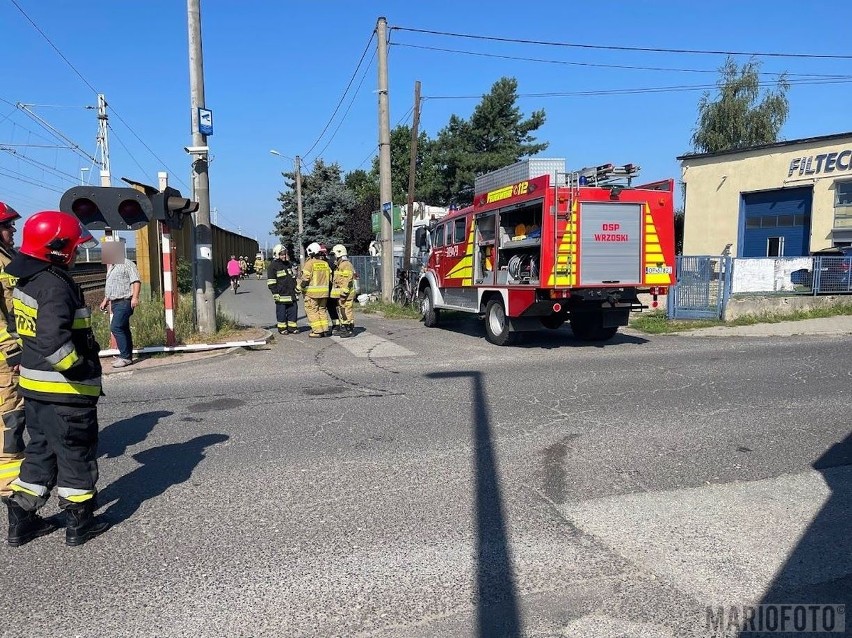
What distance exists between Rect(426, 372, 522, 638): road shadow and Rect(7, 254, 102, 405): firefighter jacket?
241 centimetres

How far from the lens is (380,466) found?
16.3 ft

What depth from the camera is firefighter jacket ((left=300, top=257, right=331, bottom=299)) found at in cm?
1189

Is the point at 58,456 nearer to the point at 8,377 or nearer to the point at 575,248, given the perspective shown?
the point at 8,377

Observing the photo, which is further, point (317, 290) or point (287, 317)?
point (287, 317)

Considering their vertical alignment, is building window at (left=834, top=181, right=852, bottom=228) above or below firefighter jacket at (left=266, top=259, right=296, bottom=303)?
above

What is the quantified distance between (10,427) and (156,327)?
7464 mm

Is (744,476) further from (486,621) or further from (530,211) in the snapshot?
(530,211)

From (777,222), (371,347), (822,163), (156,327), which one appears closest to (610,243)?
(371,347)

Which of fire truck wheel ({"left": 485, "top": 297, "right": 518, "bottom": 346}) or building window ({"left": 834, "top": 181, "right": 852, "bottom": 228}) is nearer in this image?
fire truck wheel ({"left": 485, "top": 297, "right": 518, "bottom": 346})

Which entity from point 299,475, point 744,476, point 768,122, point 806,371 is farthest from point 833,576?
point 768,122

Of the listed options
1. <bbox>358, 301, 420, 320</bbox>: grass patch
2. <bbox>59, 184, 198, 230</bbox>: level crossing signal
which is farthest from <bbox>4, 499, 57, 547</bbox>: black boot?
<bbox>358, 301, 420, 320</bbox>: grass patch

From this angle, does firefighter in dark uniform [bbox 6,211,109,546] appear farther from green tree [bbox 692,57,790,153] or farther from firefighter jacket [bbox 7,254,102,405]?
green tree [bbox 692,57,790,153]

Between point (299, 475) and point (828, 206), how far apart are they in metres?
24.9

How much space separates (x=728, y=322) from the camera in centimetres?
1499
